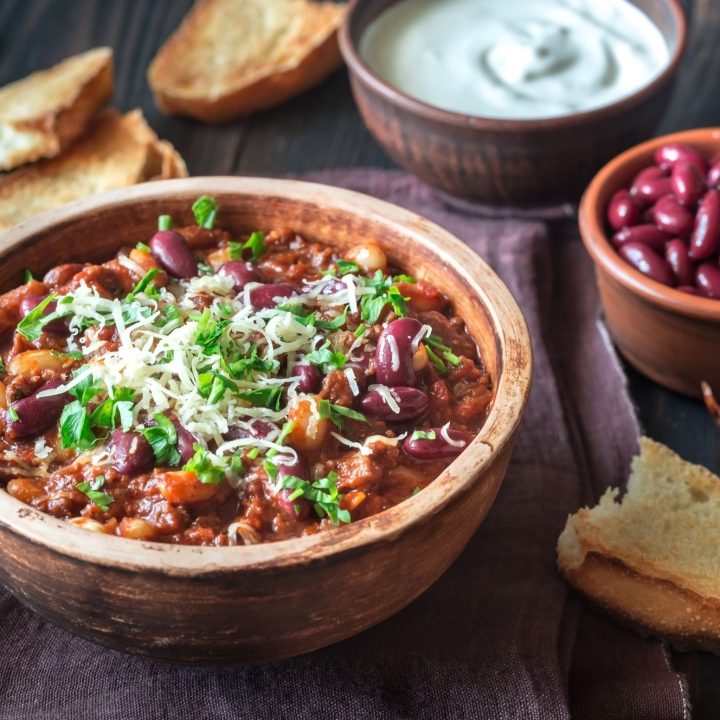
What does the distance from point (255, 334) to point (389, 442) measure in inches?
18.7

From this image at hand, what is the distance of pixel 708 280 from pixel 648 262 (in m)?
0.20

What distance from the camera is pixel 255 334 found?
2.68 m

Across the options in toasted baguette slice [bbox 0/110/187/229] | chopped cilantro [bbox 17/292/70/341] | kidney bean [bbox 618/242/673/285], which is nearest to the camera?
→ chopped cilantro [bbox 17/292/70/341]

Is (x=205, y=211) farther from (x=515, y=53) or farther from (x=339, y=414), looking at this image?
(x=515, y=53)

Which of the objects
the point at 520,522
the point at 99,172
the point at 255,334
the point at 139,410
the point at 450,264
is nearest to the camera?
the point at 139,410

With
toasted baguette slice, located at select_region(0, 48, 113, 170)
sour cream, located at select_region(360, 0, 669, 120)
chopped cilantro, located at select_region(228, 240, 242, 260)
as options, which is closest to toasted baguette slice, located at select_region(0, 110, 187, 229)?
toasted baguette slice, located at select_region(0, 48, 113, 170)

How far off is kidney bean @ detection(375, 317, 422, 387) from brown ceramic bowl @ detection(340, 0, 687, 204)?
1.59m

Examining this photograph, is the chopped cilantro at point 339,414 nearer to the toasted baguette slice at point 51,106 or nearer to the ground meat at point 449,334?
the ground meat at point 449,334

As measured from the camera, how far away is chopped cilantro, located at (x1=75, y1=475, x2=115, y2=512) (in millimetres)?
2385

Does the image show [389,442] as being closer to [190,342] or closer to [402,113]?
[190,342]

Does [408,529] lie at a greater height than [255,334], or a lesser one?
lesser

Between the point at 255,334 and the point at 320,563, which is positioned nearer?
the point at 320,563

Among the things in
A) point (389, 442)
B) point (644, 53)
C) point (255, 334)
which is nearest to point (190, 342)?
point (255, 334)

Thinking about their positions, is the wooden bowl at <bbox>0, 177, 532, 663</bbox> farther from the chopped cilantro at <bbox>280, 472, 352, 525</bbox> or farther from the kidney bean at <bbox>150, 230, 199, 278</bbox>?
the kidney bean at <bbox>150, 230, 199, 278</bbox>
